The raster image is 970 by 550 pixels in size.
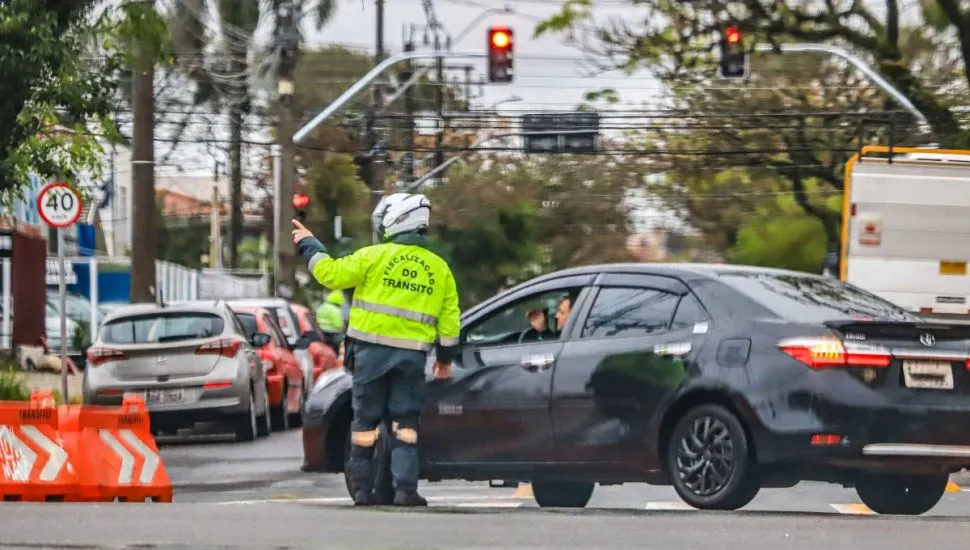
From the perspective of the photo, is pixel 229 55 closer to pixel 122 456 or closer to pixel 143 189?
pixel 143 189

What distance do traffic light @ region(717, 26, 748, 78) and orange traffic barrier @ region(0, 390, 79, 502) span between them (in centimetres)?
1625

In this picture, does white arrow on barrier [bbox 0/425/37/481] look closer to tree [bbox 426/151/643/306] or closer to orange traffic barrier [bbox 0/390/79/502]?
orange traffic barrier [bbox 0/390/79/502]

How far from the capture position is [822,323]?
934 centimetres

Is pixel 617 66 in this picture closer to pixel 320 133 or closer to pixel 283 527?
pixel 283 527

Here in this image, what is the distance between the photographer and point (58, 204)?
65.5 feet

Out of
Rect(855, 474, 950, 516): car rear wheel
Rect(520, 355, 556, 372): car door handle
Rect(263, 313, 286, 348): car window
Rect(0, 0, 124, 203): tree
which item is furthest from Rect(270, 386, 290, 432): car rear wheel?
Rect(855, 474, 950, 516): car rear wheel

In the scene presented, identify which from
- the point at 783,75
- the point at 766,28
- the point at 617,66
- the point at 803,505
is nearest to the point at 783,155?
the point at 783,75

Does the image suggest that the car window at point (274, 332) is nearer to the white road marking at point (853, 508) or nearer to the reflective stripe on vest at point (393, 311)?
the white road marking at point (853, 508)

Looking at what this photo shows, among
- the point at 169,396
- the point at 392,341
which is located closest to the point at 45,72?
the point at 169,396

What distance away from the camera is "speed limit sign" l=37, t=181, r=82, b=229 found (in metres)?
19.9

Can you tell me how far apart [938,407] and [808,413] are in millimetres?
693

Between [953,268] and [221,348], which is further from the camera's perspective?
[953,268]

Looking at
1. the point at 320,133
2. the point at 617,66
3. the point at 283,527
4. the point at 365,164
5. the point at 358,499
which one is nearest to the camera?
the point at 283,527

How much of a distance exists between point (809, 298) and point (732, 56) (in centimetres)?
1703
